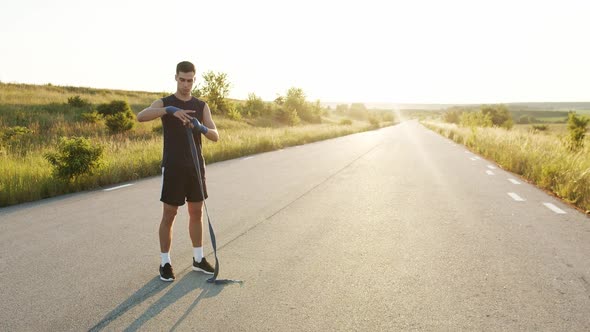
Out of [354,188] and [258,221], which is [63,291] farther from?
[354,188]

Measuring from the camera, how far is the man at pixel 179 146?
3.62 m

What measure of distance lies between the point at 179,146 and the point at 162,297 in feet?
4.36

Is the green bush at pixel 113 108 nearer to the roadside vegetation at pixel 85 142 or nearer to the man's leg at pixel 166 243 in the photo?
the roadside vegetation at pixel 85 142

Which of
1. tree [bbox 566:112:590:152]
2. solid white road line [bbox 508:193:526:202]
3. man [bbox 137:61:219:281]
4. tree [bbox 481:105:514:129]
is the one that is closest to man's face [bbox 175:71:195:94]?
man [bbox 137:61:219:281]

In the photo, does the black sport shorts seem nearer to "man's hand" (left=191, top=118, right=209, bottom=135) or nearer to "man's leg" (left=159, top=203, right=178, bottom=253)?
"man's leg" (left=159, top=203, right=178, bottom=253)

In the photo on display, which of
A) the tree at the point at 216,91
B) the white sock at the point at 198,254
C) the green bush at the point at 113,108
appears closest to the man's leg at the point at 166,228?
the white sock at the point at 198,254

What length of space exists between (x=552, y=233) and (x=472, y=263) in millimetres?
2019

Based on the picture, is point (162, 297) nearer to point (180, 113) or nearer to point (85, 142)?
point (180, 113)

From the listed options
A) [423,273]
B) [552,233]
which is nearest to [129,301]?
[423,273]

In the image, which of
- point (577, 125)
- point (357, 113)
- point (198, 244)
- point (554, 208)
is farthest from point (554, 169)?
point (357, 113)

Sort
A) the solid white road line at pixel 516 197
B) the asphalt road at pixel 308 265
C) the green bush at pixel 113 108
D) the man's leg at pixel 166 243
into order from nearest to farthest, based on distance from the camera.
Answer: the asphalt road at pixel 308 265, the man's leg at pixel 166 243, the solid white road line at pixel 516 197, the green bush at pixel 113 108

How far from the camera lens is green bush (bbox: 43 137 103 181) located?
8.31m

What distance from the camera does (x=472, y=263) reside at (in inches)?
172

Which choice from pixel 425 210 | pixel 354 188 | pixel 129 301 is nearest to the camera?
pixel 129 301
